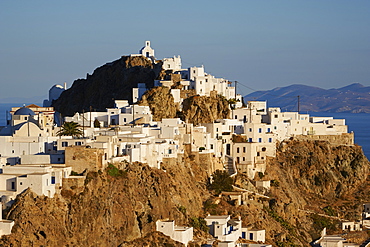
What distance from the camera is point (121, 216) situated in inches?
2638

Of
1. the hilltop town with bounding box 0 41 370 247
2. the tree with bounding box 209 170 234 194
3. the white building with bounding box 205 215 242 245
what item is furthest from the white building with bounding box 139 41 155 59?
the white building with bounding box 205 215 242 245

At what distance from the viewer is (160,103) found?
98688 millimetres

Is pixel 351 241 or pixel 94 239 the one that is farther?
pixel 351 241

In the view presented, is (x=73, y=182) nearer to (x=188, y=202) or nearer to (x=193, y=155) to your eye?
(x=188, y=202)

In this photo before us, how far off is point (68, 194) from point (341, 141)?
5383cm

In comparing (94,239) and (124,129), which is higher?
(124,129)

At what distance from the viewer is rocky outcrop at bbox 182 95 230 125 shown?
323ft

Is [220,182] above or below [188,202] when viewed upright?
above

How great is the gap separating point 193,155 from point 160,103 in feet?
49.0

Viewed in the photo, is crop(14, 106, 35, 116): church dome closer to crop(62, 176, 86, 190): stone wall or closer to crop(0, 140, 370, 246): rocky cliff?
crop(0, 140, 370, 246): rocky cliff

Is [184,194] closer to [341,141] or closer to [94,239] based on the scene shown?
[94,239]

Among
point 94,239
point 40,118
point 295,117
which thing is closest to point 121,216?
point 94,239

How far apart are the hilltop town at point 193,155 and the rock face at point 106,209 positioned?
8.3 inches

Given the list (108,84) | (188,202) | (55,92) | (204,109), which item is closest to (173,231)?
(188,202)
